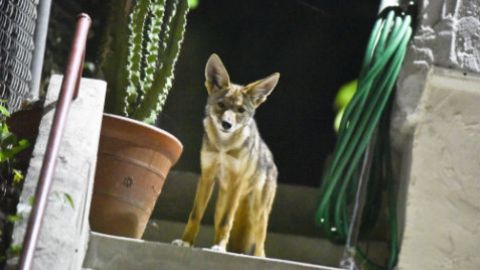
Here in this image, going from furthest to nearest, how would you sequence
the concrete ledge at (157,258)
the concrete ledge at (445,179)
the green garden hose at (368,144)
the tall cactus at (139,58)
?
the green garden hose at (368,144) → the tall cactus at (139,58) → the concrete ledge at (445,179) → the concrete ledge at (157,258)

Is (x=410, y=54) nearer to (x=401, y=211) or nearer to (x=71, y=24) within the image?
(x=401, y=211)

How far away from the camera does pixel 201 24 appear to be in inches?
286

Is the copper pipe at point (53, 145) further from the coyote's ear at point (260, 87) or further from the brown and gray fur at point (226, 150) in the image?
the coyote's ear at point (260, 87)

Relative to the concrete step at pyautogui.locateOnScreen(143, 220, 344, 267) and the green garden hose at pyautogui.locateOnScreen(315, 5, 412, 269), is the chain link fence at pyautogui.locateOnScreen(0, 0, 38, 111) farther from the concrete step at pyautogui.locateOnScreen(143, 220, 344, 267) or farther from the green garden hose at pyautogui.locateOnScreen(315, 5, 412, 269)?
the green garden hose at pyautogui.locateOnScreen(315, 5, 412, 269)

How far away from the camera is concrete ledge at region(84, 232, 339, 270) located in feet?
13.7

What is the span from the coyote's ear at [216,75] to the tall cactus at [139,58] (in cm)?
19

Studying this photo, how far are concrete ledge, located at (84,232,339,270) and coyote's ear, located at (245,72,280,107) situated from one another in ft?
3.53

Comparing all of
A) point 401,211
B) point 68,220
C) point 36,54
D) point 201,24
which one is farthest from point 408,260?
point 201,24

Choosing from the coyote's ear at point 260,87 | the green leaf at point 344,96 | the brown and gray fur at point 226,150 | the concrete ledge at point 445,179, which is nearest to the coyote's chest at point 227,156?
the brown and gray fur at point 226,150

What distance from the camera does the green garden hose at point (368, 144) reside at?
5148 millimetres

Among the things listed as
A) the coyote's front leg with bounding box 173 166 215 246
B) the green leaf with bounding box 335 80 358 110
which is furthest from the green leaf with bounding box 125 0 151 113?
the green leaf with bounding box 335 80 358 110

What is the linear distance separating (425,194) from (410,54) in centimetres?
79

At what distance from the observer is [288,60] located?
285 inches

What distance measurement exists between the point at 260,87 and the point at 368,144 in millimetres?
718
